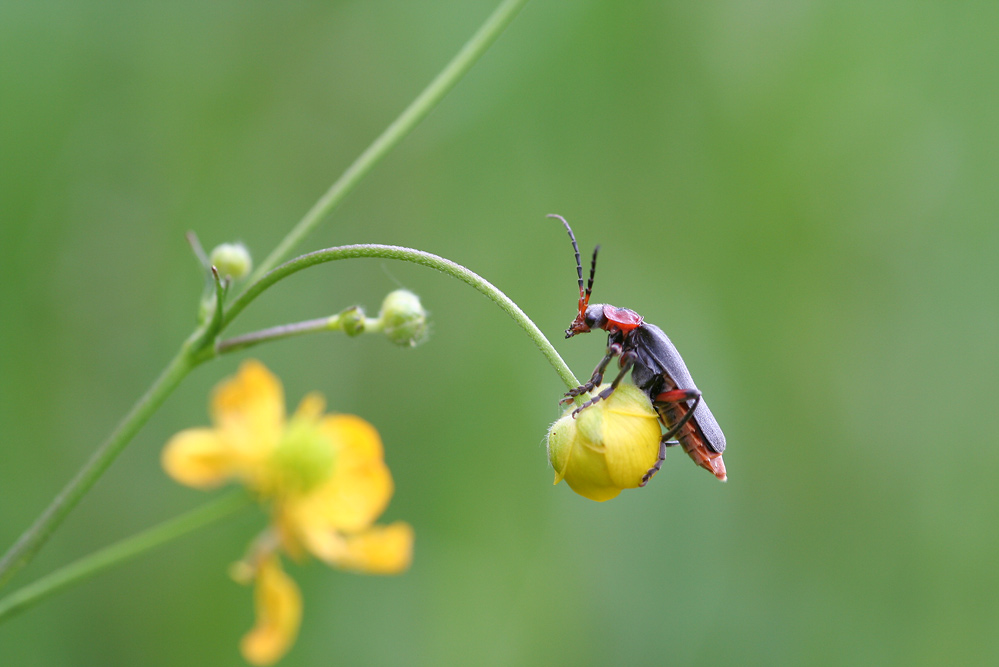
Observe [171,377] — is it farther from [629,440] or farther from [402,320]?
[629,440]

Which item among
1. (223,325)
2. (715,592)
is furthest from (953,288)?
(223,325)

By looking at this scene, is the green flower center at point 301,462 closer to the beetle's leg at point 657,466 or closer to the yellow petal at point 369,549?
the yellow petal at point 369,549

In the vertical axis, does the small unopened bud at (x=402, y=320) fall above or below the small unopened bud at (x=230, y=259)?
above

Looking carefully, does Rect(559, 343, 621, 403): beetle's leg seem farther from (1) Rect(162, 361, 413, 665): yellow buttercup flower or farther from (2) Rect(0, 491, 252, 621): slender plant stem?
(2) Rect(0, 491, 252, 621): slender plant stem

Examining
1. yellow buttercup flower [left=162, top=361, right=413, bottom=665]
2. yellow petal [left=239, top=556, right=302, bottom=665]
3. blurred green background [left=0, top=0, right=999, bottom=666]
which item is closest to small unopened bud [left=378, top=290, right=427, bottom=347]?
yellow buttercup flower [left=162, top=361, right=413, bottom=665]

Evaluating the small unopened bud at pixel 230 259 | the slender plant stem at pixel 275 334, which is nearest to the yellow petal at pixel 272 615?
the slender plant stem at pixel 275 334

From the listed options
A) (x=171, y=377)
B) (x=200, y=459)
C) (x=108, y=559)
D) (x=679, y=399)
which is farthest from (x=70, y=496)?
(x=679, y=399)

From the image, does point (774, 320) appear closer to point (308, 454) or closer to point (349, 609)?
point (349, 609)
